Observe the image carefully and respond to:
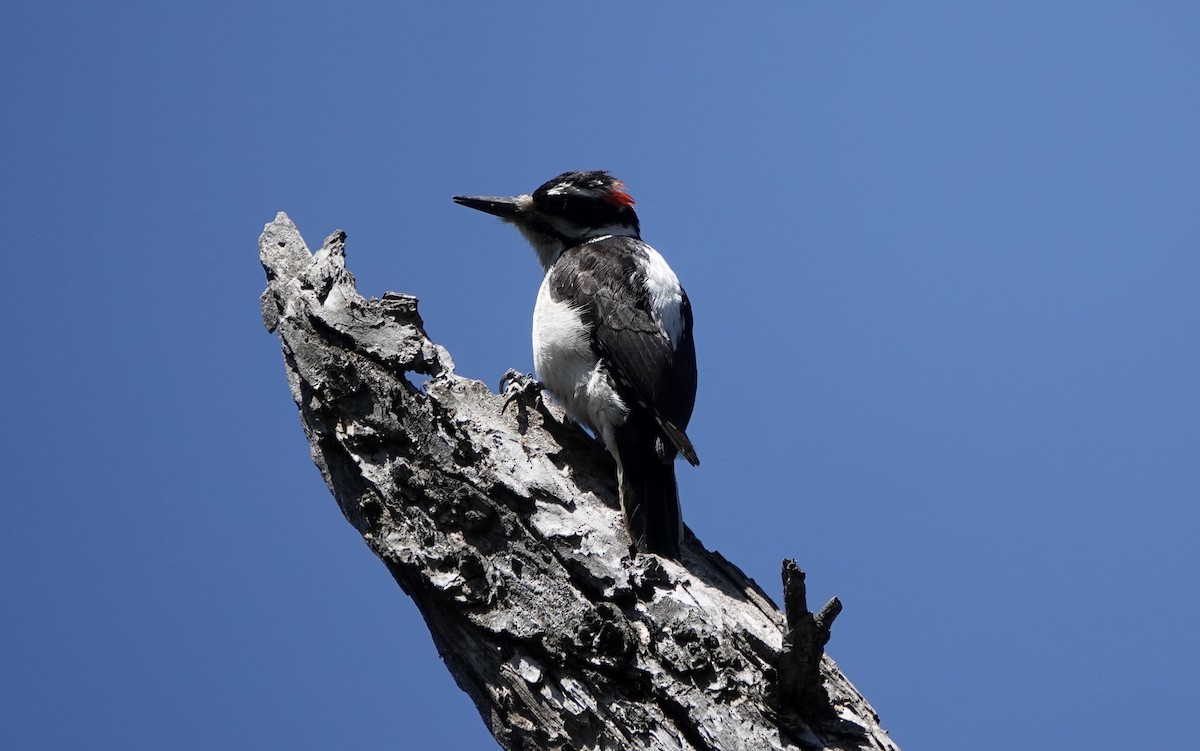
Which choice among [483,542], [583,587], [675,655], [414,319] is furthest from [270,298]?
[675,655]

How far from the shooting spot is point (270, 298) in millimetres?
3918

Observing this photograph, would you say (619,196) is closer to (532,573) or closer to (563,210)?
(563,210)

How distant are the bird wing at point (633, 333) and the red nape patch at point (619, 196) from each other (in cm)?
58

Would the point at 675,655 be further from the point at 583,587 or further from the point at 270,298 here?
the point at 270,298

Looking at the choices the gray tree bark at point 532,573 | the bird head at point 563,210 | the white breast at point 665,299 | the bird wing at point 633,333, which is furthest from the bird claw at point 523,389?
the bird head at point 563,210

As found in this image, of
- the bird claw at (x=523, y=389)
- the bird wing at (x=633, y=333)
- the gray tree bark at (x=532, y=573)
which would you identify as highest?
the bird wing at (x=633, y=333)

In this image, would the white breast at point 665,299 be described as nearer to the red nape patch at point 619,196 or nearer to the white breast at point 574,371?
the white breast at point 574,371

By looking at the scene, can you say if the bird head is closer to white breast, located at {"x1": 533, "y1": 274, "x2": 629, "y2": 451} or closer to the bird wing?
the bird wing

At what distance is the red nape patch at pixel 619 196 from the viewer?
5.47m

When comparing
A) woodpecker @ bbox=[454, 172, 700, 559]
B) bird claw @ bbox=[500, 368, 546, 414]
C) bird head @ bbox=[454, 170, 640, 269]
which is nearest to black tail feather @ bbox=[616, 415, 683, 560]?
woodpecker @ bbox=[454, 172, 700, 559]

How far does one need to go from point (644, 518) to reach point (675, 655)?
2.24ft

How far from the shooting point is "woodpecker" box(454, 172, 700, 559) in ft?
12.3

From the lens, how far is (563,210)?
539 cm

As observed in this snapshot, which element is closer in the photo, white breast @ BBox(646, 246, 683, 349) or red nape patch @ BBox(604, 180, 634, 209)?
white breast @ BBox(646, 246, 683, 349)
